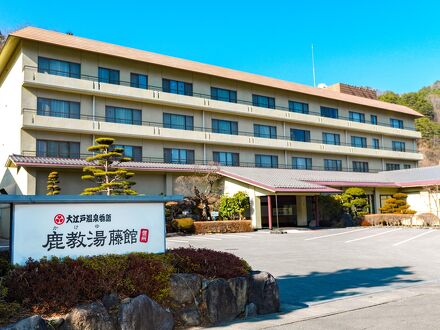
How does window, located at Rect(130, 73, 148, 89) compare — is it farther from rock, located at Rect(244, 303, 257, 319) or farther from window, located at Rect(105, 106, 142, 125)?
rock, located at Rect(244, 303, 257, 319)

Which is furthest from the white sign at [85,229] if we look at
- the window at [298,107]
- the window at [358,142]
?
the window at [358,142]

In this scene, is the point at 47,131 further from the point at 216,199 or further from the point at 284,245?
the point at 284,245

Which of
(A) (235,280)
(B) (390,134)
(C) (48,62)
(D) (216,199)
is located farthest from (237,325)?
(B) (390,134)

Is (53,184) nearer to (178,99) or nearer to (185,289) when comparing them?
(178,99)

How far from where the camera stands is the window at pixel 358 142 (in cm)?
4762

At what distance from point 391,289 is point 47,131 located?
25.3 metres

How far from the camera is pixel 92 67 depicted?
1233 inches

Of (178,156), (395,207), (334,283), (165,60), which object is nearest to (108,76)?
(165,60)

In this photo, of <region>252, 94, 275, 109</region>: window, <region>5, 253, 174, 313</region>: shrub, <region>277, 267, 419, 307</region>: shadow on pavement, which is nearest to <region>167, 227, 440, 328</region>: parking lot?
<region>277, 267, 419, 307</region>: shadow on pavement

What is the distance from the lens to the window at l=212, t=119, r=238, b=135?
37172 millimetres

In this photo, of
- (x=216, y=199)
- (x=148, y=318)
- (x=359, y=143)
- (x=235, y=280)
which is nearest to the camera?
(x=148, y=318)

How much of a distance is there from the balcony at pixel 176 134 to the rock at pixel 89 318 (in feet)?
80.2

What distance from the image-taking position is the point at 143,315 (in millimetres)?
6094

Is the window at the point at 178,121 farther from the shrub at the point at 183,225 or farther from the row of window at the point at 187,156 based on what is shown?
the shrub at the point at 183,225
